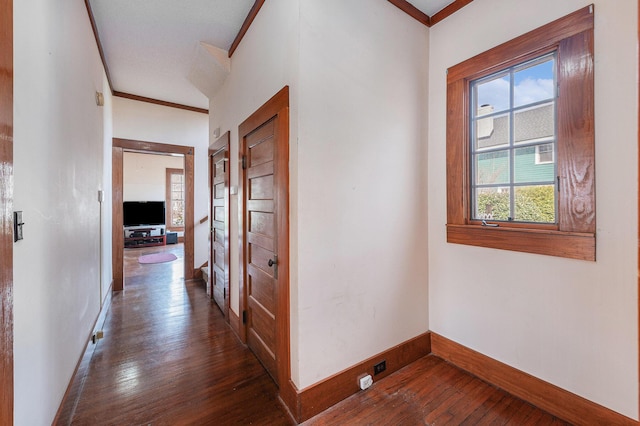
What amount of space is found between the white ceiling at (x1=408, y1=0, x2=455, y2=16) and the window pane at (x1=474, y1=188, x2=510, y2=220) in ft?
5.01

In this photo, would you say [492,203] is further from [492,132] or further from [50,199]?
[50,199]

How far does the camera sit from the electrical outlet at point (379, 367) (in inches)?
76.3

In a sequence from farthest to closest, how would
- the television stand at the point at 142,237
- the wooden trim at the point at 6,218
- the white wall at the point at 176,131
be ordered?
the television stand at the point at 142,237, the white wall at the point at 176,131, the wooden trim at the point at 6,218

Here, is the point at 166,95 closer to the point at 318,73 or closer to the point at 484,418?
the point at 318,73

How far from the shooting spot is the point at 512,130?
1881 mm

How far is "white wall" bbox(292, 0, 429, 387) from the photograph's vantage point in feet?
A: 5.39

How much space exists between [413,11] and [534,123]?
131 cm

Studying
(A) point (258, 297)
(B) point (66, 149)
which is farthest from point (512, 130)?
(B) point (66, 149)

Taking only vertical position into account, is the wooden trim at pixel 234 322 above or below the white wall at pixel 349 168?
below

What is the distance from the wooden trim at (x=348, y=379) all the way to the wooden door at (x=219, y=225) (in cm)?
167

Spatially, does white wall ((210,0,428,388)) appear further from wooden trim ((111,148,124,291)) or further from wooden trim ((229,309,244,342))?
wooden trim ((111,148,124,291))

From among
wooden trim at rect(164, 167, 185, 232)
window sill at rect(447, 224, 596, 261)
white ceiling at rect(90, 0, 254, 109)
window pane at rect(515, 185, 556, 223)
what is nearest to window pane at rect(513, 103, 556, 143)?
window pane at rect(515, 185, 556, 223)

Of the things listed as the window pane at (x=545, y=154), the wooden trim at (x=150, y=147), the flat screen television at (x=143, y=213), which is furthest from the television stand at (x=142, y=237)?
the window pane at (x=545, y=154)

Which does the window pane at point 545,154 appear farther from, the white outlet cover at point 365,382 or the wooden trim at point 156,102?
the wooden trim at point 156,102
